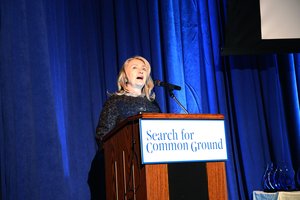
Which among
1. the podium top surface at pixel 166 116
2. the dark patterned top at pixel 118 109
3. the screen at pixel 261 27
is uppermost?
the screen at pixel 261 27

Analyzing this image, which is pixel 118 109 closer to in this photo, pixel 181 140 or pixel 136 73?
pixel 136 73

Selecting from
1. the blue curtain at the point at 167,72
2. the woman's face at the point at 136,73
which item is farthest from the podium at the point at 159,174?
the woman's face at the point at 136,73

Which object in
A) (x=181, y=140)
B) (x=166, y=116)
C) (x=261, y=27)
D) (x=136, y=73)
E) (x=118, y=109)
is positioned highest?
(x=261, y=27)

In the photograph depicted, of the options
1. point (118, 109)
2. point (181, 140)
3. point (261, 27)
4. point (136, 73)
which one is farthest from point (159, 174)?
point (261, 27)

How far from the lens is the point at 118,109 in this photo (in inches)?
121

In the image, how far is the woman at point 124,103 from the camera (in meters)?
3.03

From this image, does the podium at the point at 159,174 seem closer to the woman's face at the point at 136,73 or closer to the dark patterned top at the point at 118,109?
the dark patterned top at the point at 118,109

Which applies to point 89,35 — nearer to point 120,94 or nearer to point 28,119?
point 120,94

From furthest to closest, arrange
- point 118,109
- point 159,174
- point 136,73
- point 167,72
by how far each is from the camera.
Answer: point 167,72 → point 136,73 → point 118,109 → point 159,174

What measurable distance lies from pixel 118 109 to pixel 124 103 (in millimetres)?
72

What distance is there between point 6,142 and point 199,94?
6.75 ft

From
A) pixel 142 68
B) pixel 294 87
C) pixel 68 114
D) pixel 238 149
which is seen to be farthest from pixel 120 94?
pixel 294 87

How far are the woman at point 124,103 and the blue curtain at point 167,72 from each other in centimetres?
11

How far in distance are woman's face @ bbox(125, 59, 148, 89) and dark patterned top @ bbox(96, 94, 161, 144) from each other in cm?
11
